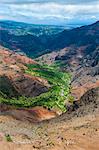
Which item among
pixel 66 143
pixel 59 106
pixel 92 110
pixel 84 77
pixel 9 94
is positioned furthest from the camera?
pixel 84 77

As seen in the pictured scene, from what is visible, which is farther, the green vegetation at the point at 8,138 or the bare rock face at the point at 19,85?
the bare rock face at the point at 19,85

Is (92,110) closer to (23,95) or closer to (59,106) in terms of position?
(59,106)

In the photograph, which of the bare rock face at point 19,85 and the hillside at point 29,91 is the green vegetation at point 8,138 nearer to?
the hillside at point 29,91

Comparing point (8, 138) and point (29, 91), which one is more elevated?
point (29, 91)

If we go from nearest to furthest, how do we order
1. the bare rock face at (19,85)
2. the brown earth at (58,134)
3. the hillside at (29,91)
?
the brown earth at (58,134)
the hillside at (29,91)
the bare rock face at (19,85)

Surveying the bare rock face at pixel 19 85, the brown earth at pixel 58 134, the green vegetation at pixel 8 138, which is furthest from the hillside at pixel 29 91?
the green vegetation at pixel 8 138

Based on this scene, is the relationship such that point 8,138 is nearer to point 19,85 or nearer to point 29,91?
point 29,91

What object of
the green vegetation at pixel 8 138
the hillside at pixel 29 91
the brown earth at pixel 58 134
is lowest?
the brown earth at pixel 58 134

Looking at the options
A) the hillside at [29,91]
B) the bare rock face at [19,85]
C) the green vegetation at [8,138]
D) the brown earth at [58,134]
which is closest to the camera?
the brown earth at [58,134]

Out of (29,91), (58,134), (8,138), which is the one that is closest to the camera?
(8,138)

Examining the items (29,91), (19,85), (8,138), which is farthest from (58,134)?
(19,85)

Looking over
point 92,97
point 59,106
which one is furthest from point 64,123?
point 59,106
